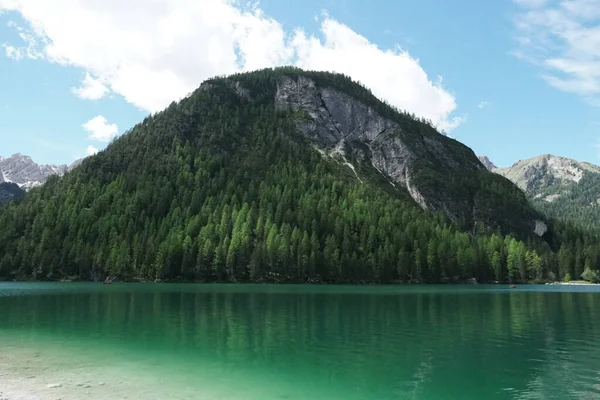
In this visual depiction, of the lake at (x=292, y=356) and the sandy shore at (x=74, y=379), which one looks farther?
the lake at (x=292, y=356)

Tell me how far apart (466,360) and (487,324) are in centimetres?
2420

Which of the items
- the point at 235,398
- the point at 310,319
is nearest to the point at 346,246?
the point at 310,319

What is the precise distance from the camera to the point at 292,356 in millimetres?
36000

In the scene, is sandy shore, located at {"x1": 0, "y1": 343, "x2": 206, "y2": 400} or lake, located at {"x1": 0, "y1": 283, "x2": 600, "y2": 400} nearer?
sandy shore, located at {"x1": 0, "y1": 343, "x2": 206, "y2": 400}

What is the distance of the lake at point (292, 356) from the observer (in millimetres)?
26844

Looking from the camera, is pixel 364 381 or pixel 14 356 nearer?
pixel 364 381

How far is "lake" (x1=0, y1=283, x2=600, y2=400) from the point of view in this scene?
26844 mm

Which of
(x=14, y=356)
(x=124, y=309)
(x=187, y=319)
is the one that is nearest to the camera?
A: (x=14, y=356)

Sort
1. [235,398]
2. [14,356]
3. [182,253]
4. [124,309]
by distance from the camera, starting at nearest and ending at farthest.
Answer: [235,398], [14,356], [124,309], [182,253]

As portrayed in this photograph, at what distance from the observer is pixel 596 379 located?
3028 cm

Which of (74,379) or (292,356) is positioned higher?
(74,379)

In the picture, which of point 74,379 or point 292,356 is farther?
point 292,356

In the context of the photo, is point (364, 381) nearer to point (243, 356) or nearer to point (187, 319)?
point (243, 356)

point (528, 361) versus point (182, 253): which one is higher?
point (182, 253)
